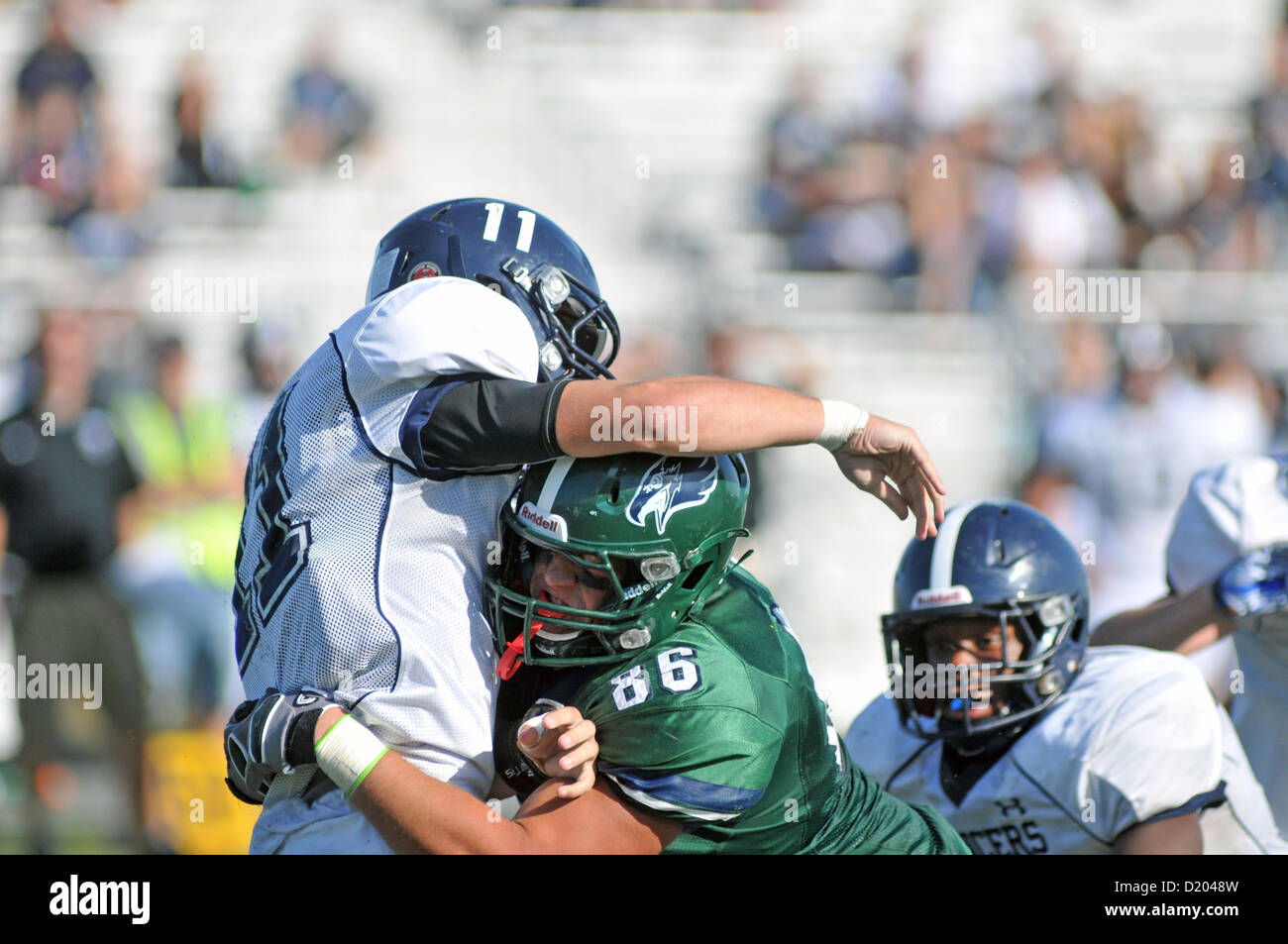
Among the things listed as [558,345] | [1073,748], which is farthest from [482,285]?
[1073,748]

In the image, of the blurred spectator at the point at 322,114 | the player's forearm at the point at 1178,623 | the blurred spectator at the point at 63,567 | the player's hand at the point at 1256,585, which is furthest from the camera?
the blurred spectator at the point at 322,114

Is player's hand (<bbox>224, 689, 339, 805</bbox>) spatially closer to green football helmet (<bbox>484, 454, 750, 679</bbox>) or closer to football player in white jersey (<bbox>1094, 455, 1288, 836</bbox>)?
green football helmet (<bbox>484, 454, 750, 679</bbox>)

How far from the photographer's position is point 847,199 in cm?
970

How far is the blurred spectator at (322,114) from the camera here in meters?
10.0

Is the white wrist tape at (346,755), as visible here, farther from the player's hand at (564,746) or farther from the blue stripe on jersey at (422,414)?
the blue stripe on jersey at (422,414)

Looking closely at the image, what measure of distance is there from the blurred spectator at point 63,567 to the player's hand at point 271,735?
14.0 feet

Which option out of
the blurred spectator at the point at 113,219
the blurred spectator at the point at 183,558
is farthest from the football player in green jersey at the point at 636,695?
the blurred spectator at the point at 113,219

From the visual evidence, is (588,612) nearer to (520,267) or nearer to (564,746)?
(564,746)

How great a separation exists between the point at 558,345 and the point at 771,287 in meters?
6.59

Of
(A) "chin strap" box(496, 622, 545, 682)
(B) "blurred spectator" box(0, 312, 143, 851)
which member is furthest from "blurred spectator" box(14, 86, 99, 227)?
(A) "chin strap" box(496, 622, 545, 682)

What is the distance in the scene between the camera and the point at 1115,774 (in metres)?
3.33

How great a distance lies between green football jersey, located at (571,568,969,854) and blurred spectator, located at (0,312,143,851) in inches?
178

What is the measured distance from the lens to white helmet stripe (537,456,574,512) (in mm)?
2732
